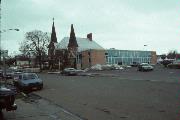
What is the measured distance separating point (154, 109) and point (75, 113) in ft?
10.4

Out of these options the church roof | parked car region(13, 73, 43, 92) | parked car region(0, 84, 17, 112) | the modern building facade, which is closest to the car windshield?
parked car region(13, 73, 43, 92)

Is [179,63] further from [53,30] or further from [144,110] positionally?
[53,30]

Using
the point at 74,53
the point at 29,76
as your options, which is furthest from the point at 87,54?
the point at 29,76

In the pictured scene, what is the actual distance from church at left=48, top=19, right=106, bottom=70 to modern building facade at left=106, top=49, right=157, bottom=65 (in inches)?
149

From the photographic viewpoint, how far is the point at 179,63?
43.8m

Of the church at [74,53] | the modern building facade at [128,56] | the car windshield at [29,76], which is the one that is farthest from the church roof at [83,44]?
the car windshield at [29,76]

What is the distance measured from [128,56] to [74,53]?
24.1 m

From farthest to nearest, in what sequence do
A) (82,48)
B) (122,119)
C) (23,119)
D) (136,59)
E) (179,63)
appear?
→ (136,59), (82,48), (179,63), (23,119), (122,119)

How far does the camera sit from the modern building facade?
306 feet

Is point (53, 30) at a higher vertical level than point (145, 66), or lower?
higher

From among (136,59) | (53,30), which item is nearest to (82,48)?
(53,30)

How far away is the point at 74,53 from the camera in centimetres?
8731

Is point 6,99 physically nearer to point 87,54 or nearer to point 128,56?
point 87,54

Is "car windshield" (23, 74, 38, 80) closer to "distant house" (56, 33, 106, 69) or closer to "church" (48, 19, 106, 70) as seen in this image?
"church" (48, 19, 106, 70)
